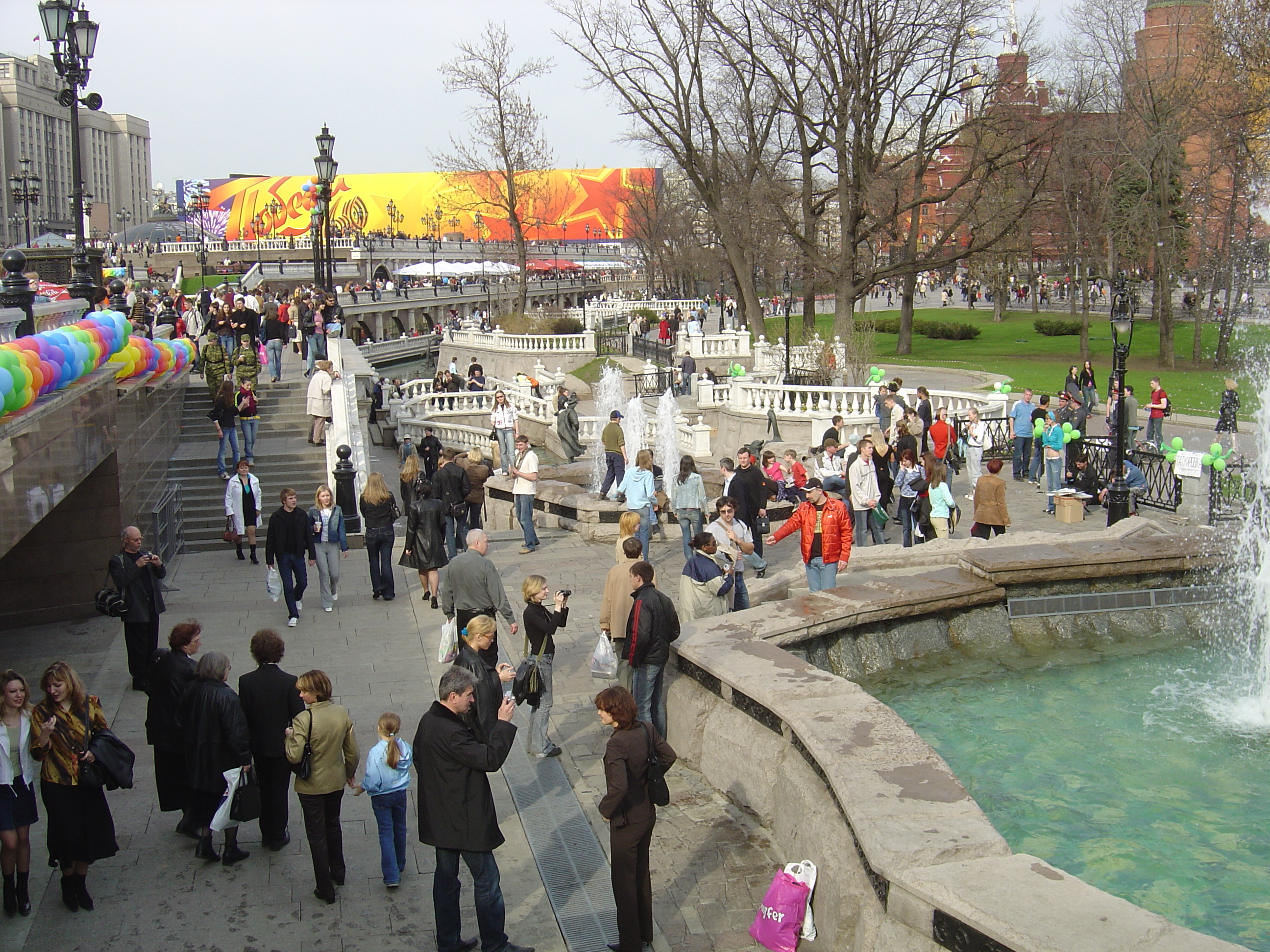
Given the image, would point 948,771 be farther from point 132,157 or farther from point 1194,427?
point 132,157

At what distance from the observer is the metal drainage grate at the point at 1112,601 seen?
9336 mm

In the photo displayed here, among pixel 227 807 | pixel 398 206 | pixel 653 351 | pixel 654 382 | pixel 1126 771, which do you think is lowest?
pixel 1126 771

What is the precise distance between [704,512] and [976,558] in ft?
13.3

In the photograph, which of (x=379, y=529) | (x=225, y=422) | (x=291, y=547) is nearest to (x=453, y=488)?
(x=379, y=529)

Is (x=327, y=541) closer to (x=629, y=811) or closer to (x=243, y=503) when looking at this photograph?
(x=243, y=503)

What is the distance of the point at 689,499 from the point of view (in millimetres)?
12422

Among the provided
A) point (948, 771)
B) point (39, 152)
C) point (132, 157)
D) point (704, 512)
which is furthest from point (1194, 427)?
point (132, 157)

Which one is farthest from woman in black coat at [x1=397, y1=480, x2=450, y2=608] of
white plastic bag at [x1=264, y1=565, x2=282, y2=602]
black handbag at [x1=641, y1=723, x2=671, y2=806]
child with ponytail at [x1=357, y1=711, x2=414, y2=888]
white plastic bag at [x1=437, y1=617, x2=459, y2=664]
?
black handbag at [x1=641, y1=723, x2=671, y2=806]

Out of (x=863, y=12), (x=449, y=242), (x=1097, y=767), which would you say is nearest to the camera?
(x=1097, y=767)

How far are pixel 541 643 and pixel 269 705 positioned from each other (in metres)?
1.99

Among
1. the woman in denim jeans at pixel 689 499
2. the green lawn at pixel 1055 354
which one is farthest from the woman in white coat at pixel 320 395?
the green lawn at pixel 1055 354

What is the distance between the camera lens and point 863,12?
36531 millimetres

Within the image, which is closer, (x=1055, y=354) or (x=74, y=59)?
(x=74, y=59)

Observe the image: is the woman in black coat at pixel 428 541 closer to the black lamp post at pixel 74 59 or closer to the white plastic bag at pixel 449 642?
the white plastic bag at pixel 449 642
